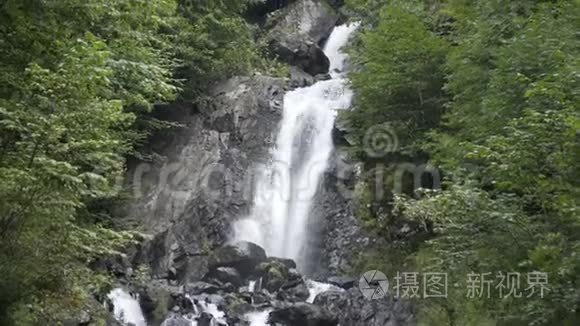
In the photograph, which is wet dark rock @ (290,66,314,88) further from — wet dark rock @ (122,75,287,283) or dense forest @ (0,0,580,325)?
dense forest @ (0,0,580,325)

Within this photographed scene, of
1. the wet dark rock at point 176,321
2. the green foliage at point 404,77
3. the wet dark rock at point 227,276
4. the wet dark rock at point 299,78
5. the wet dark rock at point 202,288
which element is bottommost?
the wet dark rock at point 176,321

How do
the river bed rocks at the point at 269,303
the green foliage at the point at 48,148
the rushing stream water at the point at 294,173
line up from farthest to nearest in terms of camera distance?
the rushing stream water at the point at 294,173 → the river bed rocks at the point at 269,303 → the green foliage at the point at 48,148

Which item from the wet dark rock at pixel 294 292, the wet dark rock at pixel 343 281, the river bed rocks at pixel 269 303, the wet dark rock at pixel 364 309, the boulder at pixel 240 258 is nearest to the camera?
the wet dark rock at pixel 364 309

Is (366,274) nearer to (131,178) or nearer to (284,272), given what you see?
(284,272)

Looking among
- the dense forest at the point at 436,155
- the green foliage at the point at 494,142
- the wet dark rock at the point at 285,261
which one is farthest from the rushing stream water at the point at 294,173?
the dense forest at the point at 436,155

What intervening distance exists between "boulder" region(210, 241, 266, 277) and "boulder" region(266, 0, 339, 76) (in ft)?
37.2

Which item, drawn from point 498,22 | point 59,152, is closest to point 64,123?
point 59,152

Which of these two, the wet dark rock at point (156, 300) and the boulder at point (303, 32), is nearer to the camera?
the wet dark rock at point (156, 300)

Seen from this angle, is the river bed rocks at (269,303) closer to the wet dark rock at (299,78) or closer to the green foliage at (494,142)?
the green foliage at (494,142)

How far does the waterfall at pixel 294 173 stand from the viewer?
60.7 feet

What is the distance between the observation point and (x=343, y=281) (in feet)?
49.9

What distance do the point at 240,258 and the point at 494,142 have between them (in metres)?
9.81

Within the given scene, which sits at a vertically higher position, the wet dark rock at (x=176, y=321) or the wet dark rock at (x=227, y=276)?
the wet dark rock at (x=227, y=276)

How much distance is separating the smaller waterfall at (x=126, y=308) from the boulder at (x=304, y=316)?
9.75ft
